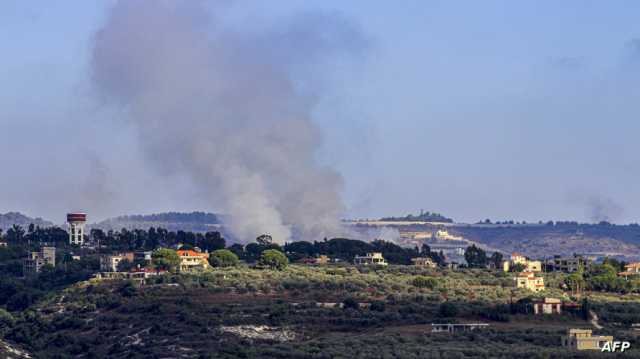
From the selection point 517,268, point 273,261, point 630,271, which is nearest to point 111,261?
point 273,261

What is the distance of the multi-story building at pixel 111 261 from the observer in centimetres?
17288

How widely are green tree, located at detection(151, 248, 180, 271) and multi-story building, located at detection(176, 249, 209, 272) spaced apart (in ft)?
2.50

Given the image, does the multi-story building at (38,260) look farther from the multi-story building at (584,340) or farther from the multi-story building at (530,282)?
the multi-story building at (584,340)

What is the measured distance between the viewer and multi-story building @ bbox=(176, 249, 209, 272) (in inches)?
6742

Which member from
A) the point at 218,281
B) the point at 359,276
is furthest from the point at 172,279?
the point at 359,276

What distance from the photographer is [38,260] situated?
181875mm

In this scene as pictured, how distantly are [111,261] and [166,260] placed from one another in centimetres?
697

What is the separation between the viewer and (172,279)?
156375mm

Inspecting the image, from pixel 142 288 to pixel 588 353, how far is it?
49119 millimetres

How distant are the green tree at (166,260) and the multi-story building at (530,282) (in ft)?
105

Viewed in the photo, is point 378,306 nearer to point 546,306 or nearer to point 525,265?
point 546,306

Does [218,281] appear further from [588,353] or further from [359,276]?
[588,353]

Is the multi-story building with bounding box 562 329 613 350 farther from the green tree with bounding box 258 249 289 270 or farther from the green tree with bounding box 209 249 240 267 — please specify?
the green tree with bounding box 209 249 240 267

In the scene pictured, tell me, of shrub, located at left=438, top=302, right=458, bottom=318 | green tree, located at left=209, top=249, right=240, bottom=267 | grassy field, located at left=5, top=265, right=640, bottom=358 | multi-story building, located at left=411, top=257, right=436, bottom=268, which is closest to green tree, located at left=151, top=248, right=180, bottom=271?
green tree, located at left=209, top=249, right=240, bottom=267
